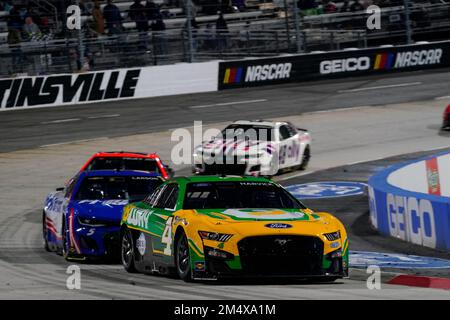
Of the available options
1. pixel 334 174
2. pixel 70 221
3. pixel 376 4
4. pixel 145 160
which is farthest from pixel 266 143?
pixel 376 4

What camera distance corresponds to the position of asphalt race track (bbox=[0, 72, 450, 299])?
34.8 feet

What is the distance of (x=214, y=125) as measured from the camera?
91.7 feet

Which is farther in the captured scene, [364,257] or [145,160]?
[145,160]

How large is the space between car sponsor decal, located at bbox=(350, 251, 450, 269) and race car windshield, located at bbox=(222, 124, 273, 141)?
8384 mm

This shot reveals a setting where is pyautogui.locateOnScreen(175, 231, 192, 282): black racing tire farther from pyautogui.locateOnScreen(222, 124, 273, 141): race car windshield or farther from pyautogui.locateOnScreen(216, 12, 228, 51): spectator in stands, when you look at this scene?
pyautogui.locateOnScreen(216, 12, 228, 51): spectator in stands

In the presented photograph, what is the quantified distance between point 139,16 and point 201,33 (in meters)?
1.94

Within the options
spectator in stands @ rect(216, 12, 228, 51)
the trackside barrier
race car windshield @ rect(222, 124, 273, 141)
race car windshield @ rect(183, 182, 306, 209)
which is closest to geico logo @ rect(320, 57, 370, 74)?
spectator in stands @ rect(216, 12, 228, 51)

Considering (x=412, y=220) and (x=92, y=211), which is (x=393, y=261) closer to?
(x=412, y=220)

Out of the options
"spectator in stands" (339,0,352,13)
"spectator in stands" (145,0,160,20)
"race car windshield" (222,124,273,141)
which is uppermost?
"spectator in stands" (145,0,160,20)

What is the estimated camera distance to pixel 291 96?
32.4 meters

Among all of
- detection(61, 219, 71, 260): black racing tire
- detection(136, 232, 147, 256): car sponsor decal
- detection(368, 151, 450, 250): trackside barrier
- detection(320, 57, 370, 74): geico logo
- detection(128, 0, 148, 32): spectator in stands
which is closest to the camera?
detection(136, 232, 147, 256): car sponsor decal
